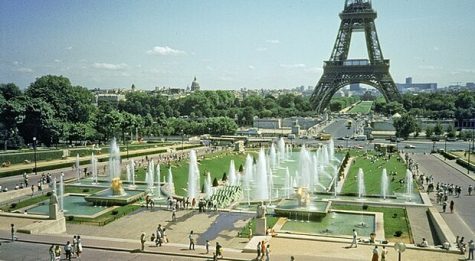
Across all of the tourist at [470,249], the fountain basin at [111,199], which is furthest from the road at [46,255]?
the tourist at [470,249]

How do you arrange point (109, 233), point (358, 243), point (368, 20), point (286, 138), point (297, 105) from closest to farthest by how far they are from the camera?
1. point (358, 243)
2. point (109, 233)
3. point (286, 138)
4. point (368, 20)
5. point (297, 105)

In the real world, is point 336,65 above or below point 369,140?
above

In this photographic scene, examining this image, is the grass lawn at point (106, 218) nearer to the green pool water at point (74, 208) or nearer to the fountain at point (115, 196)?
the green pool water at point (74, 208)

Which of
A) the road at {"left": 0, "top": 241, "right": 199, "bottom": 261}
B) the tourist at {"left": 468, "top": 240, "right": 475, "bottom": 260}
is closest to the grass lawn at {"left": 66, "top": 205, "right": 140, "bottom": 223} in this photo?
the road at {"left": 0, "top": 241, "right": 199, "bottom": 261}

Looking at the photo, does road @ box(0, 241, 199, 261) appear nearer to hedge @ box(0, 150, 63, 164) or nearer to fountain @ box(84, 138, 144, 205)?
fountain @ box(84, 138, 144, 205)

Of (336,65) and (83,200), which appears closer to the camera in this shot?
(83,200)

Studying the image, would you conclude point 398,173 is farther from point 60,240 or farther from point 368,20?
point 368,20

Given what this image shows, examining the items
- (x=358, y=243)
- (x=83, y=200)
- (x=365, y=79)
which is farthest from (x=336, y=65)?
(x=358, y=243)
